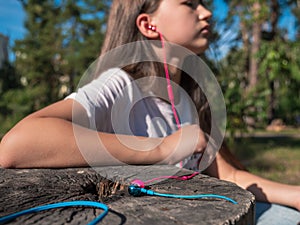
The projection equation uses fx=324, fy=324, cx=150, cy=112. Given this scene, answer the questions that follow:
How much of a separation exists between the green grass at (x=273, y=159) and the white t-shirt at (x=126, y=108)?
6.74 ft

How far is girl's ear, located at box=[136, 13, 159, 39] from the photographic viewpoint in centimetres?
95

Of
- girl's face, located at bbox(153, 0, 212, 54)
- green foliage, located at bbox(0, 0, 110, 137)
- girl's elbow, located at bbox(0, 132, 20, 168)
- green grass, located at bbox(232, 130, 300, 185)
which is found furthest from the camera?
green foliage, located at bbox(0, 0, 110, 137)

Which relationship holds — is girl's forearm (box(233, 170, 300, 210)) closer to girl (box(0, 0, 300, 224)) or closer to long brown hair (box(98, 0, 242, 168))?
girl (box(0, 0, 300, 224))

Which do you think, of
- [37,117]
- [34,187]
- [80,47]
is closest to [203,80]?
[37,117]

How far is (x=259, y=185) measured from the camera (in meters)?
0.88

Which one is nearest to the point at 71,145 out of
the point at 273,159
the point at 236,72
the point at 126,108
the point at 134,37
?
the point at 126,108

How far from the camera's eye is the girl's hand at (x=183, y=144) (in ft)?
2.29

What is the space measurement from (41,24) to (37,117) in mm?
9289

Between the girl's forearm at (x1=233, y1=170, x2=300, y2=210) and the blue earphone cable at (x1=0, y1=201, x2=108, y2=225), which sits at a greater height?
the blue earphone cable at (x1=0, y1=201, x2=108, y2=225)

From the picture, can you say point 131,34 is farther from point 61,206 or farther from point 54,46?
point 54,46

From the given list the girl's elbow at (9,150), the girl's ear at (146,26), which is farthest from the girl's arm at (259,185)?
the girl's elbow at (9,150)

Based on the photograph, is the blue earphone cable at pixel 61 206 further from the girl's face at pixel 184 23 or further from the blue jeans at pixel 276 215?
the girl's face at pixel 184 23

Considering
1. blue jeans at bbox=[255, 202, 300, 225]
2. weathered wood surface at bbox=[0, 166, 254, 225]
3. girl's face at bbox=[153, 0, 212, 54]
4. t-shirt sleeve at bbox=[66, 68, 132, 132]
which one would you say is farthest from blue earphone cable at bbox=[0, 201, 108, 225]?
girl's face at bbox=[153, 0, 212, 54]

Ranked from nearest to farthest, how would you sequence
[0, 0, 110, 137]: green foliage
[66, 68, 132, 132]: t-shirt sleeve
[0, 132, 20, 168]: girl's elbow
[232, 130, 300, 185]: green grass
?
[0, 132, 20, 168]: girl's elbow, [66, 68, 132, 132]: t-shirt sleeve, [232, 130, 300, 185]: green grass, [0, 0, 110, 137]: green foliage
